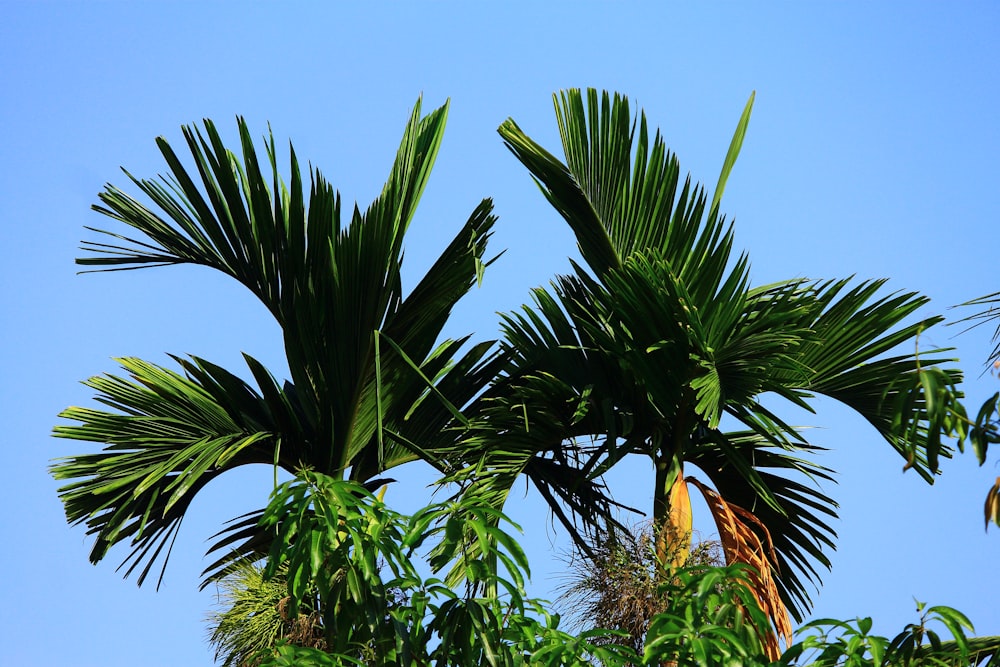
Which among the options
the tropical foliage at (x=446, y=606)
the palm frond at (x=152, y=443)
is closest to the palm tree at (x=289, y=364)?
the palm frond at (x=152, y=443)

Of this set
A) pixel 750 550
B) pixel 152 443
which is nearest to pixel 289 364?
pixel 152 443

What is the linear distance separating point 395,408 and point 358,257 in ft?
2.68

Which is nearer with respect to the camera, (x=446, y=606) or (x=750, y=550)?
(x=446, y=606)

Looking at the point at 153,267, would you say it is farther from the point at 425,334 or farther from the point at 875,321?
the point at 875,321

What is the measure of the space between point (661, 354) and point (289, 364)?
72.4 inches

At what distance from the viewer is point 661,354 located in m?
5.68

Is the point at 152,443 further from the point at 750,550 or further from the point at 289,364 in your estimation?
the point at 750,550

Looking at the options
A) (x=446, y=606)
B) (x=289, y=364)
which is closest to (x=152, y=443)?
(x=289, y=364)

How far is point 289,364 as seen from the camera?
6207mm

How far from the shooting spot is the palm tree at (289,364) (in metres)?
5.81

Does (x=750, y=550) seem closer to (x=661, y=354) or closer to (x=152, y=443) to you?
(x=661, y=354)

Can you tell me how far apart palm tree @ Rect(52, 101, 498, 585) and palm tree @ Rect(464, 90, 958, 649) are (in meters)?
0.39

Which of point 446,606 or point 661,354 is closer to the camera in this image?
point 446,606

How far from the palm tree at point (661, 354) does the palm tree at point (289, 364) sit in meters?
0.39
